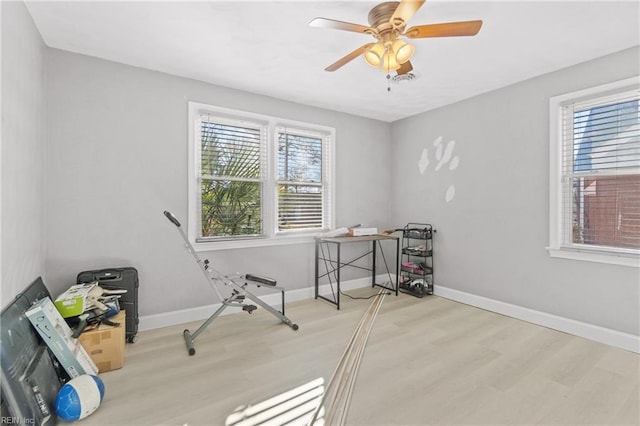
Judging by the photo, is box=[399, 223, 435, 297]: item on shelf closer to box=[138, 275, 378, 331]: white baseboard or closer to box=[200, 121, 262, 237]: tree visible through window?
box=[138, 275, 378, 331]: white baseboard

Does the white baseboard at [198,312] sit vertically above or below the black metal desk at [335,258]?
below

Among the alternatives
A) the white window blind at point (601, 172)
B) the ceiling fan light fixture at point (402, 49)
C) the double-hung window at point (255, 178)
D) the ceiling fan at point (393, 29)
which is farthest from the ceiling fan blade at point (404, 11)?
the white window blind at point (601, 172)

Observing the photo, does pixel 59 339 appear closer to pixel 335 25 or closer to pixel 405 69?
pixel 335 25

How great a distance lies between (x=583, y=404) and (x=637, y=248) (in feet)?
5.29

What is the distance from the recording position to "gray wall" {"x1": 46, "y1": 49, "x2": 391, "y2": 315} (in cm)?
270

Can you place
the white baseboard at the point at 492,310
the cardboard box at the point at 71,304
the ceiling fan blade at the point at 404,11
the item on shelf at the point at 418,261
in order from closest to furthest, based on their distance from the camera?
the ceiling fan blade at the point at 404,11
the cardboard box at the point at 71,304
the white baseboard at the point at 492,310
the item on shelf at the point at 418,261

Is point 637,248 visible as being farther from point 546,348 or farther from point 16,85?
point 16,85

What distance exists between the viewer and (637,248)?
2.70 m

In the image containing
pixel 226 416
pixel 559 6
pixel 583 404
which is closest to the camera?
pixel 226 416

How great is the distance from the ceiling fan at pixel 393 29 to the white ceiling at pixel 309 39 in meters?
0.14

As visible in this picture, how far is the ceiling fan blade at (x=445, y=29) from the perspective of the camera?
6.09ft

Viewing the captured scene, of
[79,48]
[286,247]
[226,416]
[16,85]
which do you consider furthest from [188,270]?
[79,48]

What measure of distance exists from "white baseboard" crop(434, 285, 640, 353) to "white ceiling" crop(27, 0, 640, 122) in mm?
2496

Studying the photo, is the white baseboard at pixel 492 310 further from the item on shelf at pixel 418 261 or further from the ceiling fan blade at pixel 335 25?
the ceiling fan blade at pixel 335 25
